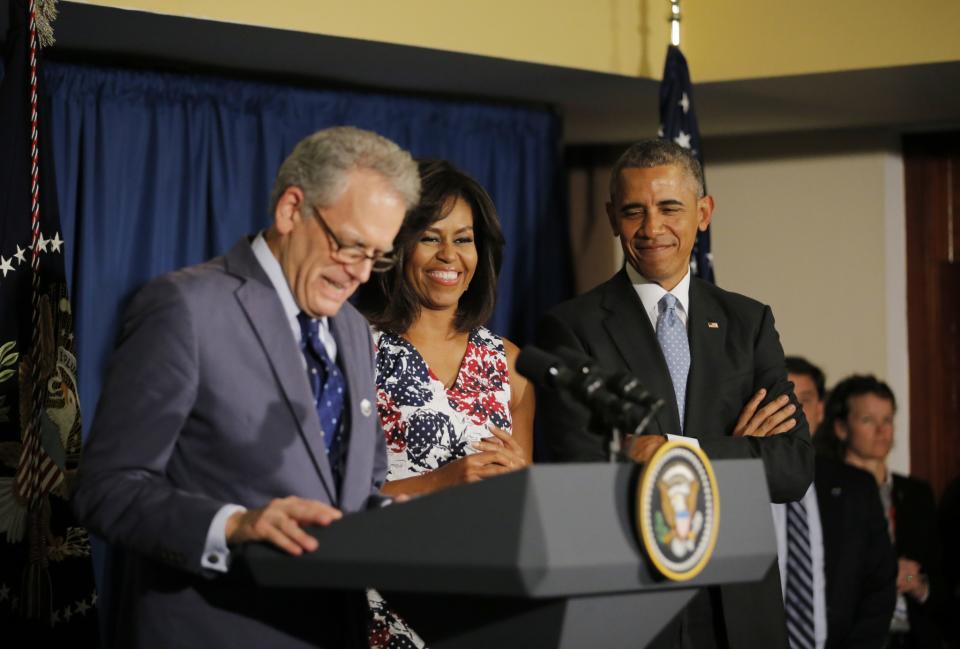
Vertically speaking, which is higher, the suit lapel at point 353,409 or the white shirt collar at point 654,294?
the white shirt collar at point 654,294

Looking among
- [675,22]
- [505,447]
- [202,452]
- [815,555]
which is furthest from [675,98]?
[202,452]

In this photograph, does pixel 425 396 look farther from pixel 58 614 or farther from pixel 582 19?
pixel 582 19

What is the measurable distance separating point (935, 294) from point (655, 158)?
136 inches

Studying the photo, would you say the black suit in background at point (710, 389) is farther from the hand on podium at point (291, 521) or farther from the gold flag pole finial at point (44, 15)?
the gold flag pole finial at point (44, 15)

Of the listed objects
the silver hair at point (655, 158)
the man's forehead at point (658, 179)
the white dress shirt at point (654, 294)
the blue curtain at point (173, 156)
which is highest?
the blue curtain at point (173, 156)

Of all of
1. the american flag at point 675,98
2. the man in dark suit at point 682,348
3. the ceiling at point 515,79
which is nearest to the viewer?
the man in dark suit at point 682,348

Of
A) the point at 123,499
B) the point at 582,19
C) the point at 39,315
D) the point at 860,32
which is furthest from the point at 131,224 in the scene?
Answer: the point at 123,499

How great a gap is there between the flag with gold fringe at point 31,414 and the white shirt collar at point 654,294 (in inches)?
72.3

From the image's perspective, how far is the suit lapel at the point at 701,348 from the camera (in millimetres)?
3209

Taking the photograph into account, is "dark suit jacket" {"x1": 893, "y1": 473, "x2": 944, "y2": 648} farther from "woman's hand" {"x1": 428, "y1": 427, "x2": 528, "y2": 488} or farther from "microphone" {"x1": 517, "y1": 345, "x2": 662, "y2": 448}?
"microphone" {"x1": 517, "y1": 345, "x2": 662, "y2": 448}

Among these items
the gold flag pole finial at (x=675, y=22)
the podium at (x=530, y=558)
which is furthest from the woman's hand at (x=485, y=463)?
the gold flag pole finial at (x=675, y=22)

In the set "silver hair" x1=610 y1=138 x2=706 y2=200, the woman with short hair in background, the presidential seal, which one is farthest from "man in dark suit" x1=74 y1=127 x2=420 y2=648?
the woman with short hair in background

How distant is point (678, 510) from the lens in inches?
79.0

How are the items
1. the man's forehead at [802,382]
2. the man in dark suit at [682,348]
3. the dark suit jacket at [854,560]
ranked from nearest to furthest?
the man in dark suit at [682,348] < the dark suit jacket at [854,560] < the man's forehead at [802,382]
